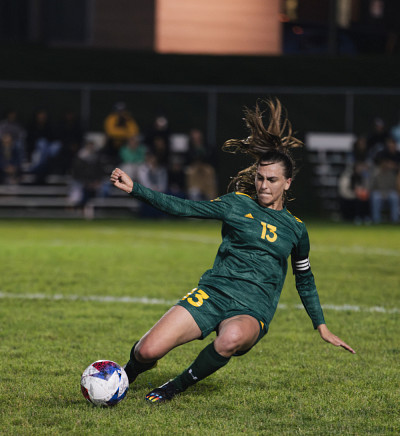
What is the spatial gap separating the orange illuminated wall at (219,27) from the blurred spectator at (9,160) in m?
8.01

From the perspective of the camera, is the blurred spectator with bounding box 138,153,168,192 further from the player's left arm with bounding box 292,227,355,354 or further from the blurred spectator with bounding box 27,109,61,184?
the player's left arm with bounding box 292,227,355,354

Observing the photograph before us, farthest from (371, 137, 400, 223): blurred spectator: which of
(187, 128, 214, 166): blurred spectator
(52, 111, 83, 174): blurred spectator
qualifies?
(52, 111, 83, 174): blurred spectator

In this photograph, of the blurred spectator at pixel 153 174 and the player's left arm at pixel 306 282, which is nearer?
the player's left arm at pixel 306 282

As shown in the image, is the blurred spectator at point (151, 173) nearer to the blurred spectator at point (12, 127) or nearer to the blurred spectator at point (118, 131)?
the blurred spectator at point (118, 131)

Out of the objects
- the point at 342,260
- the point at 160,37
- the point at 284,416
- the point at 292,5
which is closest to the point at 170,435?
the point at 284,416

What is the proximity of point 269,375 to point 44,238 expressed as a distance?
33.9ft

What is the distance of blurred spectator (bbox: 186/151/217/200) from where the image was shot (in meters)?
20.0

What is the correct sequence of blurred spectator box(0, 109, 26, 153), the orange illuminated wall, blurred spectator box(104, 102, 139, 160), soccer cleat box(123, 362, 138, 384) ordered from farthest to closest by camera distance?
the orange illuminated wall < blurred spectator box(104, 102, 139, 160) < blurred spectator box(0, 109, 26, 153) < soccer cleat box(123, 362, 138, 384)

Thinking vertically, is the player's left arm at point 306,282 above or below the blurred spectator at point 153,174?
above

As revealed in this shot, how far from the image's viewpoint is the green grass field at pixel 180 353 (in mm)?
4215

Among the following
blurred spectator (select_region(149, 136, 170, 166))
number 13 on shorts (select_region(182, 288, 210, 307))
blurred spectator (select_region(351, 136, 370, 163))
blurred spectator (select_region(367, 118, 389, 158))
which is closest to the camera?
number 13 on shorts (select_region(182, 288, 210, 307))

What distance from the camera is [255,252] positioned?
4797 mm

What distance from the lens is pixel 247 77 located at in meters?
28.0

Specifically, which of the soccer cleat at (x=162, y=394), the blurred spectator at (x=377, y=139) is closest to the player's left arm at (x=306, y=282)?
the soccer cleat at (x=162, y=394)
